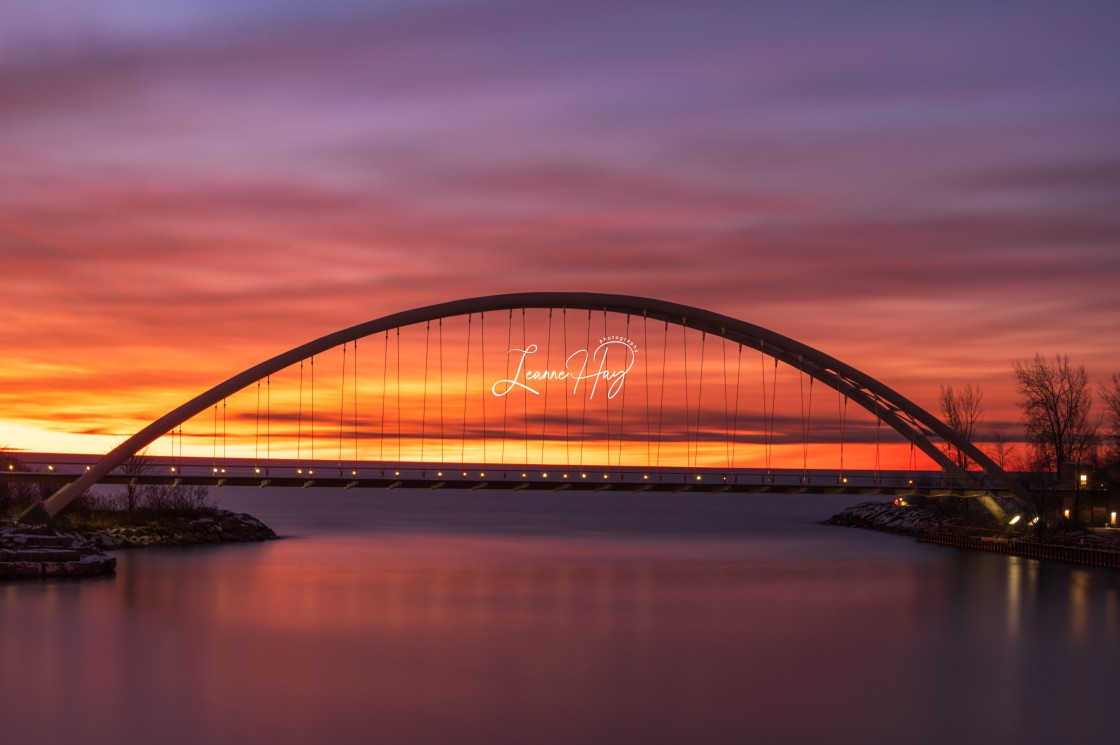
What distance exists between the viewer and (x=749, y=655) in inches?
1513

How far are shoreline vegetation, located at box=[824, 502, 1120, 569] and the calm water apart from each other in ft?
7.36

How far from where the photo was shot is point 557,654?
38281mm

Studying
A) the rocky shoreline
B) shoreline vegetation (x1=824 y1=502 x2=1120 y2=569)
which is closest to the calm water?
the rocky shoreline

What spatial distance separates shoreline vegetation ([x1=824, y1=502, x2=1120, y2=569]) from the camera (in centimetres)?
6278

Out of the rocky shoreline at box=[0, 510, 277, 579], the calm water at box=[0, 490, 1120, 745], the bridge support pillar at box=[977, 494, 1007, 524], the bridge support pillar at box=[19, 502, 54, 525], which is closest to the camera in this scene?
the calm water at box=[0, 490, 1120, 745]

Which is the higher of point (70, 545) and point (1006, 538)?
point (70, 545)

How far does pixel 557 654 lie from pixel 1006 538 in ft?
148

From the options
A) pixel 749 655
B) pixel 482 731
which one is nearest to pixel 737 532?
pixel 749 655

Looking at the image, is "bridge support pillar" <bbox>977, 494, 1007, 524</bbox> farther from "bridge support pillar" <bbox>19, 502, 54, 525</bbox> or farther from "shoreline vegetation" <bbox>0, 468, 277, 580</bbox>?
"bridge support pillar" <bbox>19, 502, 54, 525</bbox>

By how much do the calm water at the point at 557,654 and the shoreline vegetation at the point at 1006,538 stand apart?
2.24 metres

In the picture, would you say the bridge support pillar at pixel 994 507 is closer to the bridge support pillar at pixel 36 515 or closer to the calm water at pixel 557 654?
the calm water at pixel 557 654

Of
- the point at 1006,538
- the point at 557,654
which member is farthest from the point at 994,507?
the point at 557,654

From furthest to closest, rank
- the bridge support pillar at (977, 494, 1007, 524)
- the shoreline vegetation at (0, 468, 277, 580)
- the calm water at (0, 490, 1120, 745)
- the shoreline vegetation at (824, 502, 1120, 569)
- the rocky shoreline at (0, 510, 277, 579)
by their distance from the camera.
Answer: the bridge support pillar at (977, 494, 1007, 524) → the shoreline vegetation at (824, 502, 1120, 569) → the shoreline vegetation at (0, 468, 277, 580) → the rocky shoreline at (0, 510, 277, 579) → the calm water at (0, 490, 1120, 745)

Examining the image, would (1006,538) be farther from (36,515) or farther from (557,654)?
(36,515)
